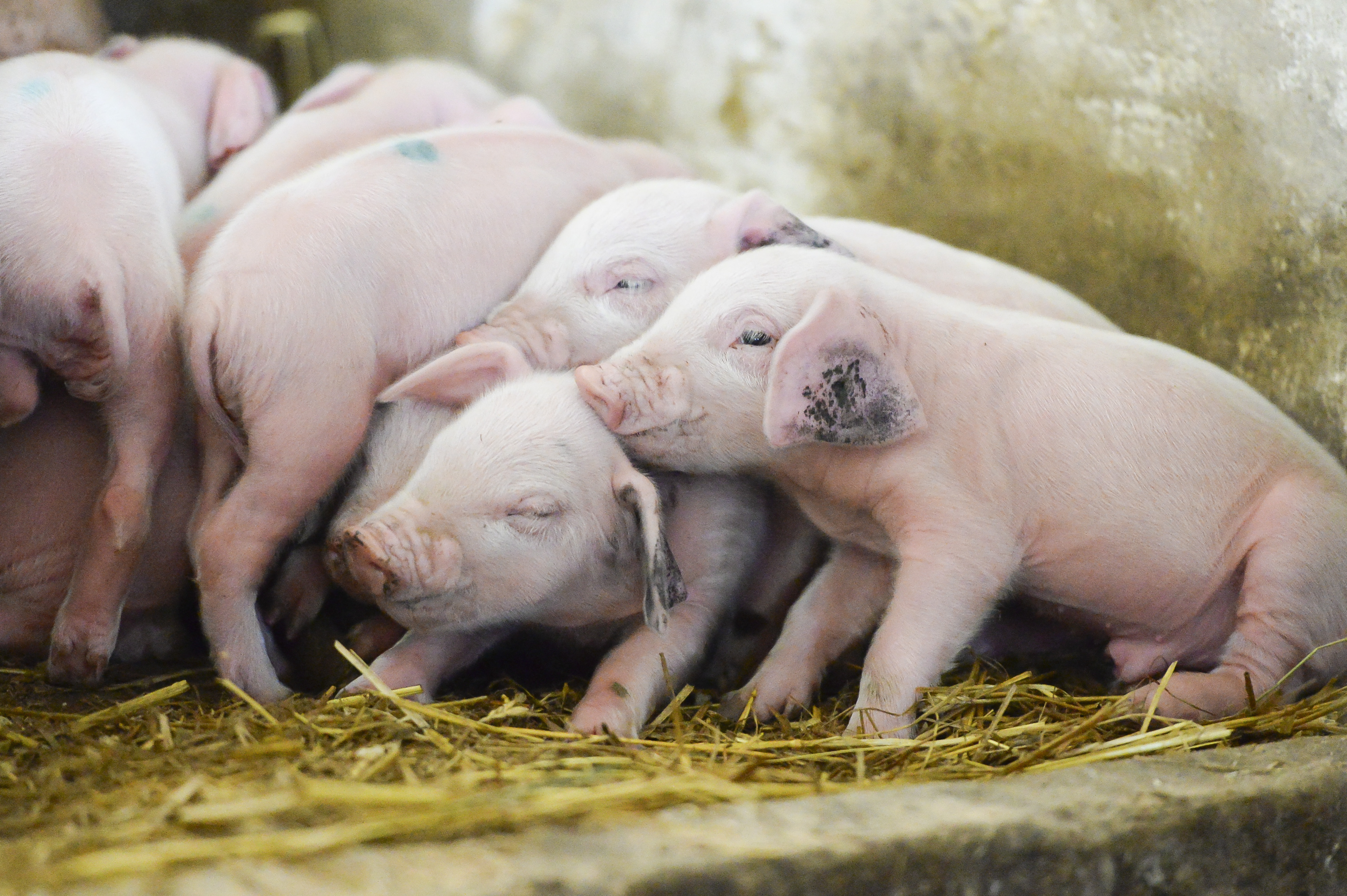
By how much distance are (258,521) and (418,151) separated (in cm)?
125

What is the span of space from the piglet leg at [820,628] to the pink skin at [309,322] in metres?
1.21

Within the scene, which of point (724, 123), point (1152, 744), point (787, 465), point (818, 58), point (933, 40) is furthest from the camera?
point (724, 123)

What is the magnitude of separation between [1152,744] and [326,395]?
202 centimetres

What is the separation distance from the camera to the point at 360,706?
254 centimetres

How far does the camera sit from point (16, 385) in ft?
9.58

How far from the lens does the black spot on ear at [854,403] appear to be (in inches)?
106

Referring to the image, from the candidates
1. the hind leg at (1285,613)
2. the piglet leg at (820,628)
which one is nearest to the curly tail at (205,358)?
the piglet leg at (820,628)

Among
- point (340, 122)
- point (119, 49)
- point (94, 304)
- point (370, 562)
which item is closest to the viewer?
point (370, 562)

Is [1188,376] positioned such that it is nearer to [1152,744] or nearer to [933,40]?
[1152,744]

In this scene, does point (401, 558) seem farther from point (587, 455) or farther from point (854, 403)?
point (854, 403)

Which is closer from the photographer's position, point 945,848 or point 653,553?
point 945,848

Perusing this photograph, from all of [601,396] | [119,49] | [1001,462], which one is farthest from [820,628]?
[119,49]

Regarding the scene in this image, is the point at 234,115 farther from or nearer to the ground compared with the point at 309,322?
farther from the ground

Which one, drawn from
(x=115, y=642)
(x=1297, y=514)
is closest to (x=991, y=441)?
(x=1297, y=514)
